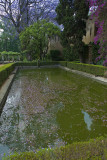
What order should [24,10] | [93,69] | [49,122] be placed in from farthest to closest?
1. [24,10]
2. [93,69]
3. [49,122]

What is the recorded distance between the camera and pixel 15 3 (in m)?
24.3

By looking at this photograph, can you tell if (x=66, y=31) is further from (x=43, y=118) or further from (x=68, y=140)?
(x=68, y=140)

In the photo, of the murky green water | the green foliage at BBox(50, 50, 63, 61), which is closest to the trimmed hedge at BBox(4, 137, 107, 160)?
the murky green water

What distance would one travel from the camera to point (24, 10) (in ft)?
81.5

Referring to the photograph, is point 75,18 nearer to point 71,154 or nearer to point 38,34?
point 38,34

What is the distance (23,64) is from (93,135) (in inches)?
813

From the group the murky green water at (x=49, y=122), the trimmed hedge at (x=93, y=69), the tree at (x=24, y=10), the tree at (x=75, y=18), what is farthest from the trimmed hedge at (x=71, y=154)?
the tree at (x=24, y=10)

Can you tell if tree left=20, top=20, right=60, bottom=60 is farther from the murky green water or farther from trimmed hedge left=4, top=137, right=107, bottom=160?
trimmed hedge left=4, top=137, right=107, bottom=160

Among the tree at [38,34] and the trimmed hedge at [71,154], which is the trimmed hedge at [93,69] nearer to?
the tree at [38,34]

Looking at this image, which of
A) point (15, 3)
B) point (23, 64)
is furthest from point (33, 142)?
point (15, 3)

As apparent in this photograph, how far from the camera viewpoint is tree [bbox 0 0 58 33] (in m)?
24.4

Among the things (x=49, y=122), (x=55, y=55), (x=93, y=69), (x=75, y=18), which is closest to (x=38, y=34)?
(x=55, y=55)

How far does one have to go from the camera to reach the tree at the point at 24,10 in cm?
2442

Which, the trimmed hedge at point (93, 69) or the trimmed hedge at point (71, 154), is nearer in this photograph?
the trimmed hedge at point (71, 154)
